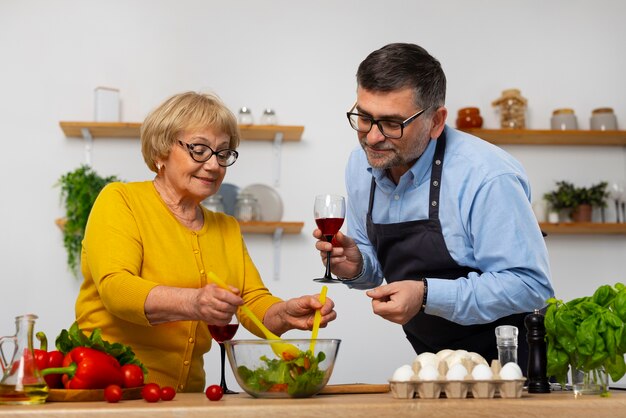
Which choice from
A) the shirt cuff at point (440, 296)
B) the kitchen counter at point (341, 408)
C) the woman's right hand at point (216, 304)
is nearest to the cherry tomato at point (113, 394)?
the kitchen counter at point (341, 408)

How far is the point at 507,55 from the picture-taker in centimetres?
504

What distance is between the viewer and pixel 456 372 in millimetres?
1672

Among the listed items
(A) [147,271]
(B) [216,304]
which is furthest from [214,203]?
(B) [216,304]

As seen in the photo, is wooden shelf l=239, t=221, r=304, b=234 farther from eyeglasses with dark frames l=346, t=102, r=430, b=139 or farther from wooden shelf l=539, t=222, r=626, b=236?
eyeglasses with dark frames l=346, t=102, r=430, b=139

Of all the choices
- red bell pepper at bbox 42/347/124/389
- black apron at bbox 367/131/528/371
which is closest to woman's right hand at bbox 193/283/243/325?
red bell pepper at bbox 42/347/124/389

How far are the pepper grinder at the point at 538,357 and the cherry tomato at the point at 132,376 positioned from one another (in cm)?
85

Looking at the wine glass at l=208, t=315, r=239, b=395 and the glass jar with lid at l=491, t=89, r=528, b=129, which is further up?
the glass jar with lid at l=491, t=89, r=528, b=129

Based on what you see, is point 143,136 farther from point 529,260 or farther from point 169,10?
point 169,10

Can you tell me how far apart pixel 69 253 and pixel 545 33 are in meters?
3.07

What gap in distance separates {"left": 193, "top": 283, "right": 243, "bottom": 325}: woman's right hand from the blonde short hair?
619mm

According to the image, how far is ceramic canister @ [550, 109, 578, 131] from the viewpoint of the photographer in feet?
16.1

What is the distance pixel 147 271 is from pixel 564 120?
3.31 metres

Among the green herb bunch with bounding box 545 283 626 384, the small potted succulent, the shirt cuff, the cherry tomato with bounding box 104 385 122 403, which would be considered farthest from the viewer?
the small potted succulent

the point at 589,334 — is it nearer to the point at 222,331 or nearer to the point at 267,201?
the point at 222,331
